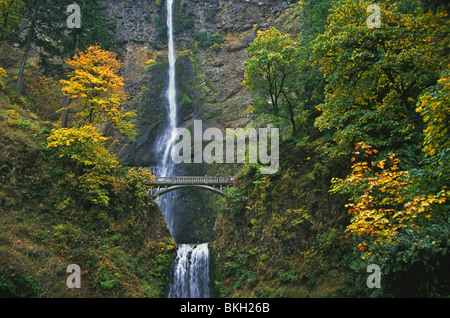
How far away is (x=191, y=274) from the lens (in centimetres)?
1886

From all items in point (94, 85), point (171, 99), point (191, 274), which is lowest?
point (191, 274)

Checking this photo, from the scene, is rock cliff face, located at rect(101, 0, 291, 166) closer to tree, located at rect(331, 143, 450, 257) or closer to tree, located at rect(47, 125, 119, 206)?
tree, located at rect(47, 125, 119, 206)

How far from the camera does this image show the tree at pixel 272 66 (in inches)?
647

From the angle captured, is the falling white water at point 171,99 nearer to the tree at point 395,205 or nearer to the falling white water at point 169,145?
the falling white water at point 169,145

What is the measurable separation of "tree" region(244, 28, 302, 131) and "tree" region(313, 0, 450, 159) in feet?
16.4

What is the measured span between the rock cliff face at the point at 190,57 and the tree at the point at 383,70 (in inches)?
989

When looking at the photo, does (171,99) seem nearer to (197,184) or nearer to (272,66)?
(197,184)

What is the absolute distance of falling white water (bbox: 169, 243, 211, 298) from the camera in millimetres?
17250

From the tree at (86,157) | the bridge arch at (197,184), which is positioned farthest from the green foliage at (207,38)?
the tree at (86,157)

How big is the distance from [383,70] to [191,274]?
1574 cm

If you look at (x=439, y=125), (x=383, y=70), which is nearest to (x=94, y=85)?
(x=383, y=70)
